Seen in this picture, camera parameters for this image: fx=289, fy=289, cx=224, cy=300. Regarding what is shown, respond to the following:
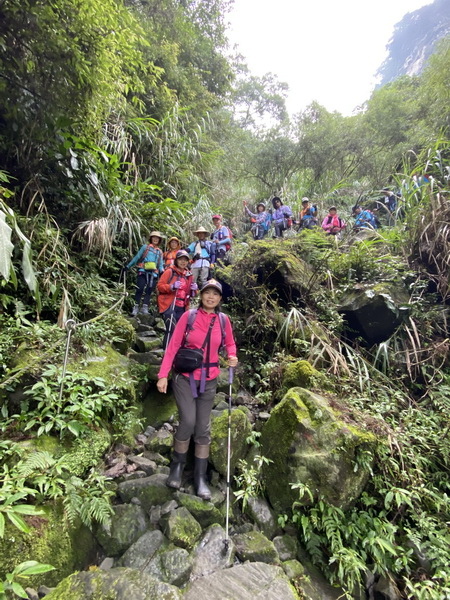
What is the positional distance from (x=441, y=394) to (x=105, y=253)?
20.3ft

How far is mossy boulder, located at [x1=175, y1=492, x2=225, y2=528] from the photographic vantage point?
2.90 metres

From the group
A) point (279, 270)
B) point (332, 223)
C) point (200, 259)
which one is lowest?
point (279, 270)

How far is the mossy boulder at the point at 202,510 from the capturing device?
9.53 ft

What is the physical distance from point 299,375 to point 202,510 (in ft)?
Answer: 7.41

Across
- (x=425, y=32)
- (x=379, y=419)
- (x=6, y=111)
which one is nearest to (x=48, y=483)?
(x=379, y=419)

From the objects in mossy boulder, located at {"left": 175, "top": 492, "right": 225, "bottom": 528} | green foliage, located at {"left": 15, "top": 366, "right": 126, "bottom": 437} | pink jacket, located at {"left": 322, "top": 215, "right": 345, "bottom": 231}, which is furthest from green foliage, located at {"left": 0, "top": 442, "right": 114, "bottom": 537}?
pink jacket, located at {"left": 322, "top": 215, "right": 345, "bottom": 231}

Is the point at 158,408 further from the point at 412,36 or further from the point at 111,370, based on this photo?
the point at 412,36

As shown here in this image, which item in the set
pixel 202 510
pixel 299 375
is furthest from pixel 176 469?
pixel 299 375

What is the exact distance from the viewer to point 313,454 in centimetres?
328

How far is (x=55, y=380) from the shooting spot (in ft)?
10.4

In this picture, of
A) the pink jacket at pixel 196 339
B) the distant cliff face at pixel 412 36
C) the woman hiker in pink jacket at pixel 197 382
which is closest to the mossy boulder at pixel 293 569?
the woman hiker in pink jacket at pixel 197 382

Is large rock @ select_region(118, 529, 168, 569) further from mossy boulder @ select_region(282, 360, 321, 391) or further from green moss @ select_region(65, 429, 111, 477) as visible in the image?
mossy boulder @ select_region(282, 360, 321, 391)

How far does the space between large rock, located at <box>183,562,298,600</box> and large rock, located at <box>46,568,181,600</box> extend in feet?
0.80

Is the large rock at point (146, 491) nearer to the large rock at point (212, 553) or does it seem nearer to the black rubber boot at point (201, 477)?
the black rubber boot at point (201, 477)
